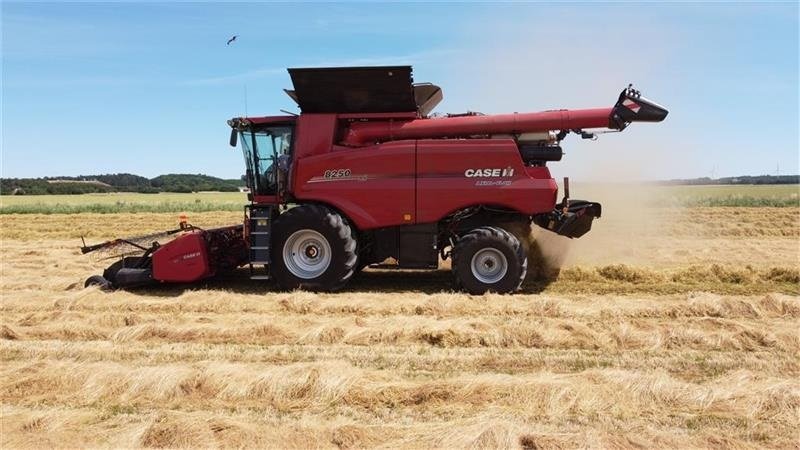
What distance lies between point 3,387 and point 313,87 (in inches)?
216

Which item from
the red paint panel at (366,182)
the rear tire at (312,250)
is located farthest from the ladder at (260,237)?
the red paint panel at (366,182)

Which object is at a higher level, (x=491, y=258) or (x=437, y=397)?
(x=491, y=258)

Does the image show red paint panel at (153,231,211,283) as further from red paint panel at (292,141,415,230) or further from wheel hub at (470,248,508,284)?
wheel hub at (470,248,508,284)

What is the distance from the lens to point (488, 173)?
29.0 feet

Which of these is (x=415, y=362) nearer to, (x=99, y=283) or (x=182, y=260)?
(x=182, y=260)

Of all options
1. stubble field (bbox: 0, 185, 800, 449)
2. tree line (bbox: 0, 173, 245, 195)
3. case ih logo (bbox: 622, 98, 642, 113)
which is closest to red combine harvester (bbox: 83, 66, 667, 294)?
case ih logo (bbox: 622, 98, 642, 113)

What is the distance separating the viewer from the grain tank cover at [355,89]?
8805 millimetres

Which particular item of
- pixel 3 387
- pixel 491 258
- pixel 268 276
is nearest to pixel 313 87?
pixel 268 276

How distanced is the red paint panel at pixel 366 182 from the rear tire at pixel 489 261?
3.01 feet

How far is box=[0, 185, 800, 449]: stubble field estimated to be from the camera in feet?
13.2

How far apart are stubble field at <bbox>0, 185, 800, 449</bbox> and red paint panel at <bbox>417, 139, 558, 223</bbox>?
3.97ft

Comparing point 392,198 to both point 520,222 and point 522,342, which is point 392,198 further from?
point 522,342

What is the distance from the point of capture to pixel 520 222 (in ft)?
29.9

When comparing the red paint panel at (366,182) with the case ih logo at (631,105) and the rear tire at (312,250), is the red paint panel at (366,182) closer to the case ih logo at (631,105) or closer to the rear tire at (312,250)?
the rear tire at (312,250)
